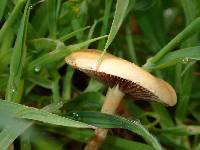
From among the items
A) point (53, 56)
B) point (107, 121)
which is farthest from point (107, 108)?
point (53, 56)

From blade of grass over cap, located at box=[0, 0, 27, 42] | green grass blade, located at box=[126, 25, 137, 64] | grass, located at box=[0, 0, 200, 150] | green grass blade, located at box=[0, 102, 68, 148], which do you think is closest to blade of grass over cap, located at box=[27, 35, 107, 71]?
grass, located at box=[0, 0, 200, 150]

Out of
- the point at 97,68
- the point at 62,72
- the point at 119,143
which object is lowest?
the point at 119,143

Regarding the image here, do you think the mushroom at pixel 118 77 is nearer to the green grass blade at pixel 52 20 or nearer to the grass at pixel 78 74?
the grass at pixel 78 74

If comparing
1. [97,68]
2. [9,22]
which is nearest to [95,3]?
[9,22]

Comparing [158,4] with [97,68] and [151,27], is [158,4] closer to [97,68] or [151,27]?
[151,27]

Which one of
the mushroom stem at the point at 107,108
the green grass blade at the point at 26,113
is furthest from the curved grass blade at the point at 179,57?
the green grass blade at the point at 26,113

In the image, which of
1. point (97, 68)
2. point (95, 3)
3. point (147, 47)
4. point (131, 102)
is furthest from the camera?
point (147, 47)

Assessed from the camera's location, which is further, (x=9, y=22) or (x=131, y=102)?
(x=131, y=102)
